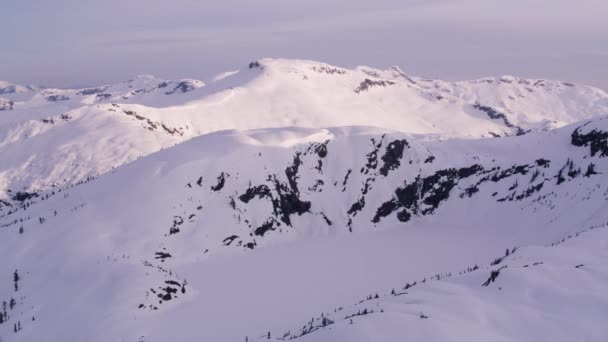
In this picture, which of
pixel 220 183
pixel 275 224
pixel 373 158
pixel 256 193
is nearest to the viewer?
pixel 275 224

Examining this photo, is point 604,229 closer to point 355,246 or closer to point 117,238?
point 355,246

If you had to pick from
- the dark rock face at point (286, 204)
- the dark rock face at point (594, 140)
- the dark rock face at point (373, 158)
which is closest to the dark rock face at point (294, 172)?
the dark rock face at point (286, 204)

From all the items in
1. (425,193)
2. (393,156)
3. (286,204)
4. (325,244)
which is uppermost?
(393,156)

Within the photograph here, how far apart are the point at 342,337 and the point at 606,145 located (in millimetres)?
110830

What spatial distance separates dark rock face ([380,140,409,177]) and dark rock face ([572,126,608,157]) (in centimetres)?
4507

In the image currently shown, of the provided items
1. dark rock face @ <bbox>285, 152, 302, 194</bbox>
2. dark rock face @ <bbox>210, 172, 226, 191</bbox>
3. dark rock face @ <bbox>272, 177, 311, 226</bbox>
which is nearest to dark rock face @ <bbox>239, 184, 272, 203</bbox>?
dark rock face @ <bbox>272, 177, 311, 226</bbox>

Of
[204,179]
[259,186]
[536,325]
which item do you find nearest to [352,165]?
[259,186]

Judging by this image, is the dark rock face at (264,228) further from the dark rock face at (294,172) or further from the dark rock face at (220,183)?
the dark rock face at (220,183)

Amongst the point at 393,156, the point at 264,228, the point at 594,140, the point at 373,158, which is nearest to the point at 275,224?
the point at 264,228

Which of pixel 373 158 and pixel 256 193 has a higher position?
pixel 373 158

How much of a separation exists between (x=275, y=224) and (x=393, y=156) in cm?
4313

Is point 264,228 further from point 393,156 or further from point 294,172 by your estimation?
point 393,156

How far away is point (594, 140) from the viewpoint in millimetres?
117688

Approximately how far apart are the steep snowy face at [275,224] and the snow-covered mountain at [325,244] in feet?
1.40
